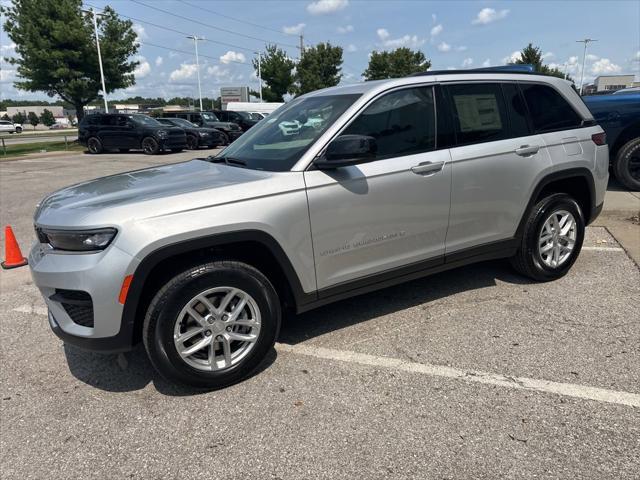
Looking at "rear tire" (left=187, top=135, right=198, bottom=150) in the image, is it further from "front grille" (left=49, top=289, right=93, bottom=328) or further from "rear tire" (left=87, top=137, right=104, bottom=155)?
"front grille" (left=49, top=289, right=93, bottom=328)

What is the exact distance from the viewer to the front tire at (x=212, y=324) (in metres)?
2.79

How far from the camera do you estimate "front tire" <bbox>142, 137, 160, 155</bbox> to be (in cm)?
2020

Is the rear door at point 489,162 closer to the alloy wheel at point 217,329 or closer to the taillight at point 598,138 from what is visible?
the taillight at point 598,138

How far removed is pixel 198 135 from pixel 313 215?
20763 mm

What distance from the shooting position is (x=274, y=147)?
11.8 feet

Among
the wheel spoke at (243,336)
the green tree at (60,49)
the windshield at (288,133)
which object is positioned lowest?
the wheel spoke at (243,336)

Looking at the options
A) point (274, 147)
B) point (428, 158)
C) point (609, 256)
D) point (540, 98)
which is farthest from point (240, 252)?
point (609, 256)

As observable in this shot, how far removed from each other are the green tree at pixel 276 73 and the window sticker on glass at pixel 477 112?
1667 inches

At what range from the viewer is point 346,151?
3.04m

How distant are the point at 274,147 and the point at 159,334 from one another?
158 cm

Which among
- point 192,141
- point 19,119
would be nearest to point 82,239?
point 192,141

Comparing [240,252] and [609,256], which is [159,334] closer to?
[240,252]

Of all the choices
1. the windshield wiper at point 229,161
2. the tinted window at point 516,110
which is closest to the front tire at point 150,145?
the windshield wiper at point 229,161

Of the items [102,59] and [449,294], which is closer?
[449,294]
